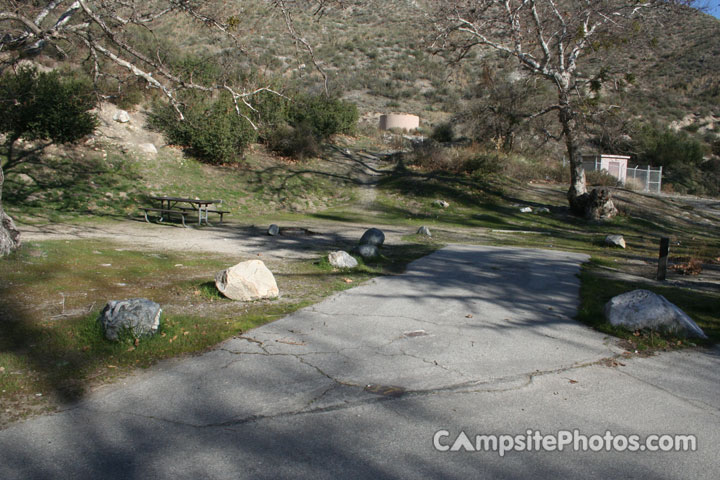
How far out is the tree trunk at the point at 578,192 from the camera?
18875mm

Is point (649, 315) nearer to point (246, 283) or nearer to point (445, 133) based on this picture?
point (246, 283)

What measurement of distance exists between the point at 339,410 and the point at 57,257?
6.42 meters

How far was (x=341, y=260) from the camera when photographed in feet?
27.9

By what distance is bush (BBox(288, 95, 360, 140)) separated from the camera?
28.2 metres

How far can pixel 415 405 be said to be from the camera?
362 cm

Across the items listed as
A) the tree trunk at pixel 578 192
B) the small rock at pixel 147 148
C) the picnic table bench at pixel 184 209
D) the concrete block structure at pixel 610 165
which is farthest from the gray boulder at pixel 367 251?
the concrete block structure at pixel 610 165

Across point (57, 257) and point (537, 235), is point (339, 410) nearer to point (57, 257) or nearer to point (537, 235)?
point (57, 257)

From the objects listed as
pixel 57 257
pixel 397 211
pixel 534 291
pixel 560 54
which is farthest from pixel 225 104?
pixel 534 291

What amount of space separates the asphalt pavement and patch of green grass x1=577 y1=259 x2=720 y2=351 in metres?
0.20

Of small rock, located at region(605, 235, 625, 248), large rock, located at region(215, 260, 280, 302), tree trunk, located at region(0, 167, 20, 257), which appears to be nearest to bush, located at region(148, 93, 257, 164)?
tree trunk, located at region(0, 167, 20, 257)

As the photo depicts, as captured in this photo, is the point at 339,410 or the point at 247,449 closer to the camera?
the point at 247,449

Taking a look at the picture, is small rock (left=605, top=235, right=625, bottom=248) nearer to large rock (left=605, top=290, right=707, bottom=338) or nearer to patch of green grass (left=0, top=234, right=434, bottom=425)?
patch of green grass (left=0, top=234, right=434, bottom=425)

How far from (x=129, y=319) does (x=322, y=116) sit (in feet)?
84.6

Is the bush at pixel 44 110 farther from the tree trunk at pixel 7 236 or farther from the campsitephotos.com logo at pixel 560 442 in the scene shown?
the campsitephotos.com logo at pixel 560 442
